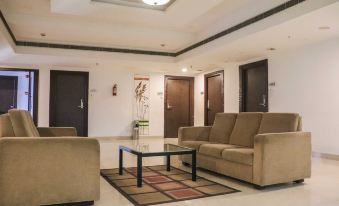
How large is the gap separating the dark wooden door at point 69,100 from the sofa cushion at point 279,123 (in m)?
6.24

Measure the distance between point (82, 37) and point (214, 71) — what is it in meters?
4.15

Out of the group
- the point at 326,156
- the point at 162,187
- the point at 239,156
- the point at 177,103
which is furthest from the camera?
the point at 177,103

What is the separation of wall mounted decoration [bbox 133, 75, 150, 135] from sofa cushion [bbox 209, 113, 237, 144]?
487 cm

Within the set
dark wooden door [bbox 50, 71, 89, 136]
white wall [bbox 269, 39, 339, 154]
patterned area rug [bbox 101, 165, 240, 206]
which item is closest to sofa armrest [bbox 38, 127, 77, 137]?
patterned area rug [bbox 101, 165, 240, 206]

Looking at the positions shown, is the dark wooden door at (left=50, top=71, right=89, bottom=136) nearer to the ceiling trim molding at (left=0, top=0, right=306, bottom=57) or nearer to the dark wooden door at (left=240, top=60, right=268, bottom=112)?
the ceiling trim molding at (left=0, top=0, right=306, bottom=57)

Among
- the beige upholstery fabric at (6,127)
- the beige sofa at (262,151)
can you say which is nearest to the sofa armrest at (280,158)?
the beige sofa at (262,151)

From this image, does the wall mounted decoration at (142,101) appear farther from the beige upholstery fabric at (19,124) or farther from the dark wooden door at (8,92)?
the beige upholstery fabric at (19,124)

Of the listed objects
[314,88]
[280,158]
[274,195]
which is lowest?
[274,195]

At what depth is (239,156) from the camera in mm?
3484

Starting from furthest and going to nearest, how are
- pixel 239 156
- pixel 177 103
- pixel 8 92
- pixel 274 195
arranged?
pixel 177 103, pixel 8 92, pixel 239 156, pixel 274 195

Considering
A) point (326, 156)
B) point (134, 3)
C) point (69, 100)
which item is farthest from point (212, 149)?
point (69, 100)

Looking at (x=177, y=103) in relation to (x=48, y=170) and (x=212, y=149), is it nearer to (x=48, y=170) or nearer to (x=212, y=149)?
(x=212, y=149)

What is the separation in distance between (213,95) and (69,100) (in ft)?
14.4

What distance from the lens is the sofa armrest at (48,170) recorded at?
7.89 feet
